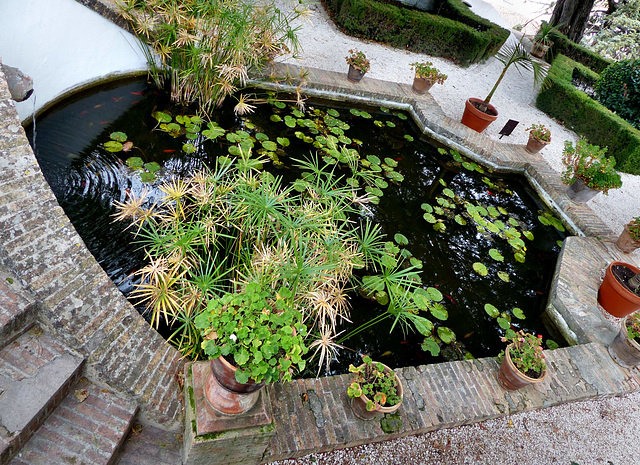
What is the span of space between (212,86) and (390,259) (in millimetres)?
3209

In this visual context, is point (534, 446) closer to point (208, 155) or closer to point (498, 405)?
point (498, 405)

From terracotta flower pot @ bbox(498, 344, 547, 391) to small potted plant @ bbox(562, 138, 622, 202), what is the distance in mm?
3756

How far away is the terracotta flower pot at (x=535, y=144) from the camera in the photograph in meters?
6.46

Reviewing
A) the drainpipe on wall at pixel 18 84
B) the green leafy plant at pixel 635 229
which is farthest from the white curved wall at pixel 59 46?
the green leafy plant at pixel 635 229

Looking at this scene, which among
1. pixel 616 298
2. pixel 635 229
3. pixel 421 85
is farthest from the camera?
pixel 421 85

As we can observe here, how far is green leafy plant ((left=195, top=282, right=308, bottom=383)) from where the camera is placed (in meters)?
1.72

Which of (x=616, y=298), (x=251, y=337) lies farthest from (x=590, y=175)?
(x=251, y=337)

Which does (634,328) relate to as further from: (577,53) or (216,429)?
(577,53)

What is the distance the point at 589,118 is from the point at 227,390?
8.90 metres

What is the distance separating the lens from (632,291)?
4191 millimetres

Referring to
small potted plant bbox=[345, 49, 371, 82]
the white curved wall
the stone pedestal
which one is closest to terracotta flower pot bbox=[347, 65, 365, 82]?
small potted plant bbox=[345, 49, 371, 82]

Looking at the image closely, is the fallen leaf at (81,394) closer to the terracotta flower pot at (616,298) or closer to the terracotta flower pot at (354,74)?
the terracotta flower pot at (616,298)

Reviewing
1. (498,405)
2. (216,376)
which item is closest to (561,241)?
(498,405)

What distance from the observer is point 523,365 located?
3.04 metres
